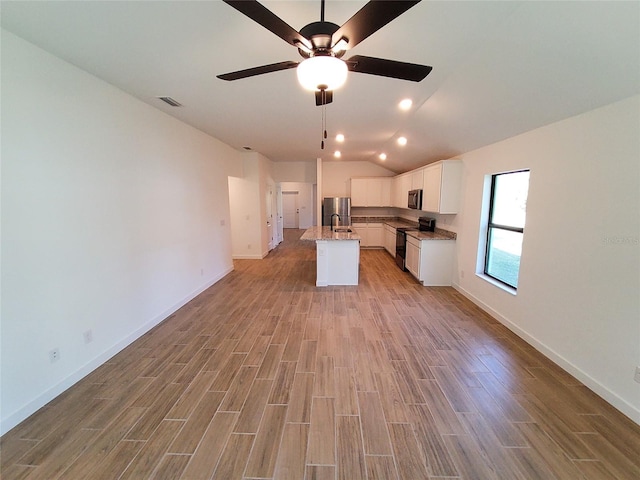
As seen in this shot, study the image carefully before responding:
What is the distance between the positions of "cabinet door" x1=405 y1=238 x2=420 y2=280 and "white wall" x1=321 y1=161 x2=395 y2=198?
3.25 metres

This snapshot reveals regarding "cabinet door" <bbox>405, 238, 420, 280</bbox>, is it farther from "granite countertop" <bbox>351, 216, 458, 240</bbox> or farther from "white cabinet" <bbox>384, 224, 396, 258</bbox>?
"white cabinet" <bbox>384, 224, 396, 258</bbox>

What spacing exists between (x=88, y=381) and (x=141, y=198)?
6.24 feet

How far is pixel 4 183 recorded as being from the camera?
1.78 m

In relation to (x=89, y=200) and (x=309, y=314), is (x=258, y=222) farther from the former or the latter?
(x=89, y=200)

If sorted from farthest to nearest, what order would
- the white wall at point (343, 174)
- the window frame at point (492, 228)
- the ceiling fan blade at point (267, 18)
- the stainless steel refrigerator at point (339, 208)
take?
the white wall at point (343, 174), the stainless steel refrigerator at point (339, 208), the window frame at point (492, 228), the ceiling fan blade at point (267, 18)

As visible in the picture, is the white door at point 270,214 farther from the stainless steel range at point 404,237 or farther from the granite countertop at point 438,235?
the granite countertop at point 438,235

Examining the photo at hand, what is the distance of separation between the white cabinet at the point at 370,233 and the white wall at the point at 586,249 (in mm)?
4876

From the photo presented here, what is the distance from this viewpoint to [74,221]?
7.47 feet

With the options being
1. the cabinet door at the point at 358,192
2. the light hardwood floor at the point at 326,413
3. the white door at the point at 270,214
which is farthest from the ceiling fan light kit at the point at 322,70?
the cabinet door at the point at 358,192

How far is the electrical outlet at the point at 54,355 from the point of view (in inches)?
83.0

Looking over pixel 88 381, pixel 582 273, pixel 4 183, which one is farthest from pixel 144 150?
pixel 582 273

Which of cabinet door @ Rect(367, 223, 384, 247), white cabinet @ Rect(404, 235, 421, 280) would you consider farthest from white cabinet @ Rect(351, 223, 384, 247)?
white cabinet @ Rect(404, 235, 421, 280)

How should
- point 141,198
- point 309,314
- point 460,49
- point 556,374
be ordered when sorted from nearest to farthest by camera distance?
1. point 460,49
2. point 556,374
3. point 141,198
4. point 309,314

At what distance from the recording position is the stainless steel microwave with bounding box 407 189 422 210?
5.53 meters
